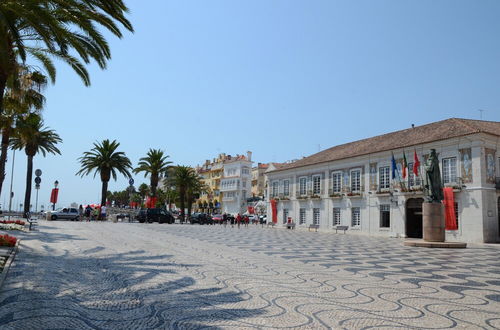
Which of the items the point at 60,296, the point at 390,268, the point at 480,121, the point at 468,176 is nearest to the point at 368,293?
the point at 390,268

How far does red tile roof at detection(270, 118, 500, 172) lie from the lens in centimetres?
2851

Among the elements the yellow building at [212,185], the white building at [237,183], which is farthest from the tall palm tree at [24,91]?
the yellow building at [212,185]

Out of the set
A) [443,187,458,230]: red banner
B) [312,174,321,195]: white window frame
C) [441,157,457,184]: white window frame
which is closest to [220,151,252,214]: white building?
[312,174,321,195]: white window frame

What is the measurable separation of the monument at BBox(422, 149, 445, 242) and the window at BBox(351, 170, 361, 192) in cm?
1514

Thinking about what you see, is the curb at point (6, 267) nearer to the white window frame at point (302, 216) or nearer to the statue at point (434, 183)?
the statue at point (434, 183)

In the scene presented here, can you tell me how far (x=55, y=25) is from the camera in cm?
937

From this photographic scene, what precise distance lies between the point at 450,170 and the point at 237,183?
208 ft

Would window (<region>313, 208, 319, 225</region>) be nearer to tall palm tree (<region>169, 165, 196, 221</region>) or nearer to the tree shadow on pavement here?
tall palm tree (<region>169, 165, 196, 221</region>)

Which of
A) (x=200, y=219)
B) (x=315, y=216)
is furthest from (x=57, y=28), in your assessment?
(x=200, y=219)

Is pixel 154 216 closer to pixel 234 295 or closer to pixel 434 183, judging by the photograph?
pixel 434 183

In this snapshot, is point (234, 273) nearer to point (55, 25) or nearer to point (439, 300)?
point (439, 300)

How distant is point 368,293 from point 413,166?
84.3ft

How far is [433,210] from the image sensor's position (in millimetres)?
19750

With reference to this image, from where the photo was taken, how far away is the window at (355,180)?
3578 cm
